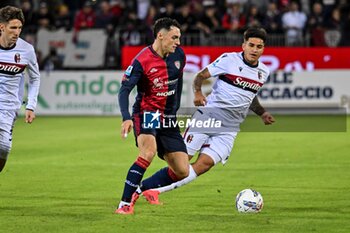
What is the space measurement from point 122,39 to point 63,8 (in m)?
2.41

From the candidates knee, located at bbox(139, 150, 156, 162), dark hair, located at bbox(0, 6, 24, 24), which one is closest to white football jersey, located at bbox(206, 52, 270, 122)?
knee, located at bbox(139, 150, 156, 162)

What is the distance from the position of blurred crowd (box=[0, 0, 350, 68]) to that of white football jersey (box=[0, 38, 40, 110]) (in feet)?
52.7

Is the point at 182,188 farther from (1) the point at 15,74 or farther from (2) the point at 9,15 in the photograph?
(2) the point at 9,15

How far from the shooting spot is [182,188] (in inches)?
480

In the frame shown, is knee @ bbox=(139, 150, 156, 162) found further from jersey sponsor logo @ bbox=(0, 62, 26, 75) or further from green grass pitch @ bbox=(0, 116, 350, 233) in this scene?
jersey sponsor logo @ bbox=(0, 62, 26, 75)

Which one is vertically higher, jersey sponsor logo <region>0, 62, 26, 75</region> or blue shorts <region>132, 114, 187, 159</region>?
jersey sponsor logo <region>0, 62, 26, 75</region>

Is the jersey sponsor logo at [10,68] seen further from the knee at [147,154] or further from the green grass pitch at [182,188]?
the knee at [147,154]

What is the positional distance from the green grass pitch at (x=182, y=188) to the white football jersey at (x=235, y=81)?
1192 millimetres

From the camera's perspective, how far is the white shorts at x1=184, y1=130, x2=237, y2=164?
34.8 feet

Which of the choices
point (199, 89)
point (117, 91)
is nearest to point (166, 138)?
point (199, 89)

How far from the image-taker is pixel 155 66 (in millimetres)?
9648

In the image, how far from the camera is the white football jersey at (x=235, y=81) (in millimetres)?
10852

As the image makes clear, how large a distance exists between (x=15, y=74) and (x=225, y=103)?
101 inches

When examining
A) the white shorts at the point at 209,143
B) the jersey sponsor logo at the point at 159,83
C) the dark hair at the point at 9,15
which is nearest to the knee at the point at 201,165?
the white shorts at the point at 209,143
